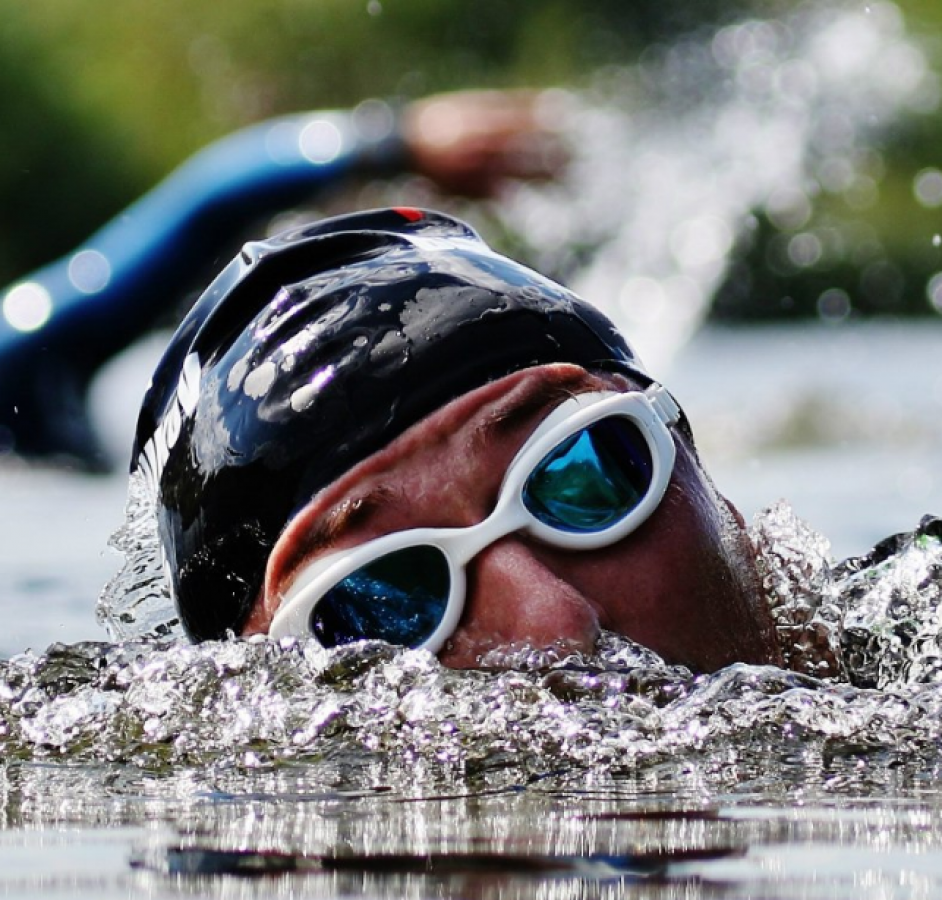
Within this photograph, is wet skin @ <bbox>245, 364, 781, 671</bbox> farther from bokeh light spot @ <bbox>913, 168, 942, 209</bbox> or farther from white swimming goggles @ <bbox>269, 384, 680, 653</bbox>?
bokeh light spot @ <bbox>913, 168, 942, 209</bbox>

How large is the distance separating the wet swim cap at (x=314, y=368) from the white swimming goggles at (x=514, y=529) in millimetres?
113

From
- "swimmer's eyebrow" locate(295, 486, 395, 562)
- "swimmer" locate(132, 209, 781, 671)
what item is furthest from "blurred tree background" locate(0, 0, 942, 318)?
"swimmer's eyebrow" locate(295, 486, 395, 562)

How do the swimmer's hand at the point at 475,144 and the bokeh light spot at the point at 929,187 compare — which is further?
the bokeh light spot at the point at 929,187

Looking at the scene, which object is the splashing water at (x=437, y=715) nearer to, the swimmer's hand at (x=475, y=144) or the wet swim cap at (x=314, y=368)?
the wet swim cap at (x=314, y=368)

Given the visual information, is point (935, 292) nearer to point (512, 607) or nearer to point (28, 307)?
point (28, 307)

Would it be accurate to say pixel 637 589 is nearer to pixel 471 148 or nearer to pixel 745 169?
pixel 471 148

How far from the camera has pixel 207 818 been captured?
1872mm

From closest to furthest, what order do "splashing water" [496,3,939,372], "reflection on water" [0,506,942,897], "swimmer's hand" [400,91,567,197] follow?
"reflection on water" [0,506,942,897] < "swimmer's hand" [400,91,567,197] < "splashing water" [496,3,939,372]

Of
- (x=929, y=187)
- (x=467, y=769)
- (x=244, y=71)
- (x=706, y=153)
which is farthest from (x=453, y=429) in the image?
(x=244, y=71)

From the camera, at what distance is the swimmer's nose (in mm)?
2271

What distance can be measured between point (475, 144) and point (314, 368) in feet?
17.2

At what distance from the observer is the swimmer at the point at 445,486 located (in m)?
2.34

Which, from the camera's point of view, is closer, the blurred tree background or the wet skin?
the wet skin

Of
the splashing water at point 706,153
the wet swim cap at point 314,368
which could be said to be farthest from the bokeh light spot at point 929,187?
the wet swim cap at point 314,368
